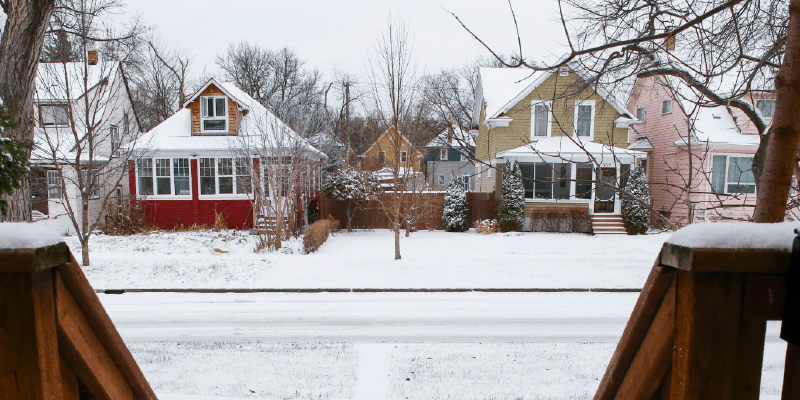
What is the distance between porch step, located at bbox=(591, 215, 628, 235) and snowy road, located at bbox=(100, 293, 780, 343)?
31.2 ft

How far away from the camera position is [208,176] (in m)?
18.8

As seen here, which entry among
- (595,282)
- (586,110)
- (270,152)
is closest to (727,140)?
(586,110)

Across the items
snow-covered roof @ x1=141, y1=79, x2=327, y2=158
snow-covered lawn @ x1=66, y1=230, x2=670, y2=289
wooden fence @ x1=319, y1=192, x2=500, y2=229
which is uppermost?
snow-covered roof @ x1=141, y1=79, x2=327, y2=158

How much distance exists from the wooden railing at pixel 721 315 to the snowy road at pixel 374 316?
17.2ft

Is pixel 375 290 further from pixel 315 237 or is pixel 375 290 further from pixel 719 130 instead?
pixel 719 130

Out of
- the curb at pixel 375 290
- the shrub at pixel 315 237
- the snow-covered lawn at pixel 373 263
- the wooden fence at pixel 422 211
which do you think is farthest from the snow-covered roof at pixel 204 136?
the curb at pixel 375 290

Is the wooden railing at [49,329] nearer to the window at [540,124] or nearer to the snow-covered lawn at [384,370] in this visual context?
the snow-covered lawn at [384,370]

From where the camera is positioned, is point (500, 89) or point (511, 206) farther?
point (500, 89)

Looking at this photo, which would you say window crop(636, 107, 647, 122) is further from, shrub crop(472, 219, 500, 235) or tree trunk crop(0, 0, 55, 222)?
tree trunk crop(0, 0, 55, 222)

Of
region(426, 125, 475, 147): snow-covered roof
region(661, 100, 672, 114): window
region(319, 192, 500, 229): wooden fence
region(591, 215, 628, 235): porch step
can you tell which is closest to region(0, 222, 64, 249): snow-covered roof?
region(319, 192, 500, 229): wooden fence

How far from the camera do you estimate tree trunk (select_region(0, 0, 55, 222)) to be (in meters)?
7.46

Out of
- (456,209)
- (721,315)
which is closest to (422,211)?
(456,209)

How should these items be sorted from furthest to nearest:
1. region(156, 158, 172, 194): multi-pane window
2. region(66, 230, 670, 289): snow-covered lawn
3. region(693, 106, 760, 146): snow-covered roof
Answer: region(156, 158, 172, 194): multi-pane window → region(693, 106, 760, 146): snow-covered roof → region(66, 230, 670, 289): snow-covered lawn

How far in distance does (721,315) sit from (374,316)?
21.6ft
